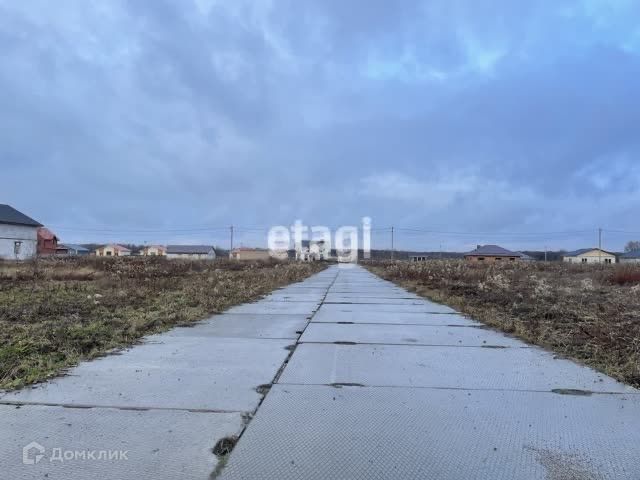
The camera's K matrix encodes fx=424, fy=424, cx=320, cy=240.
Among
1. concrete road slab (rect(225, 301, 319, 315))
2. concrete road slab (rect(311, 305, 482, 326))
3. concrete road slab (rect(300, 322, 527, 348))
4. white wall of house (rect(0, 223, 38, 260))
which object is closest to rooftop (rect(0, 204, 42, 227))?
white wall of house (rect(0, 223, 38, 260))

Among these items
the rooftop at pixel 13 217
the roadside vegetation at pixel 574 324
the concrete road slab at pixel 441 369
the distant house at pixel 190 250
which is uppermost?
the rooftop at pixel 13 217

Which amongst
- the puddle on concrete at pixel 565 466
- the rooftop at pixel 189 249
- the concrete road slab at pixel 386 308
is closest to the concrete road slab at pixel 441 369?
the puddle on concrete at pixel 565 466

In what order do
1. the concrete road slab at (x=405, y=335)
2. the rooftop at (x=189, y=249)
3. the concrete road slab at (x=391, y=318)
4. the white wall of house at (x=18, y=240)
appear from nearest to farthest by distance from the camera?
the concrete road slab at (x=405, y=335)
the concrete road slab at (x=391, y=318)
the white wall of house at (x=18, y=240)
the rooftop at (x=189, y=249)

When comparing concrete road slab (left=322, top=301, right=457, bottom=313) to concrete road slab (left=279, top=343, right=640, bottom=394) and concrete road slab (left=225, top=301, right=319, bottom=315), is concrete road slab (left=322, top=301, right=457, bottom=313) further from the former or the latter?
concrete road slab (left=279, top=343, right=640, bottom=394)

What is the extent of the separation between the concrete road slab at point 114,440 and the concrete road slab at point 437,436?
248 mm

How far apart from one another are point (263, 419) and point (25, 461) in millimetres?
1476

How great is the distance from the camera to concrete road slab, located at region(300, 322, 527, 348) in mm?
6125

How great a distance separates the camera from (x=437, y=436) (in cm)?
292

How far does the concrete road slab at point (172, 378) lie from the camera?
3506mm

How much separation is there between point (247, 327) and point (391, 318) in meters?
2.95

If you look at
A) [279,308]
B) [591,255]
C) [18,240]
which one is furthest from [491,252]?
[279,308]

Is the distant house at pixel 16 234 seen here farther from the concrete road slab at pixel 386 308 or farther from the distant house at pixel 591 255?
the distant house at pixel 591 255

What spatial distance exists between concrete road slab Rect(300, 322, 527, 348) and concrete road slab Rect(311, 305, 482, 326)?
469 millimetres

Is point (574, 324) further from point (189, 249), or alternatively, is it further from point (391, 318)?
point (189, 249)
